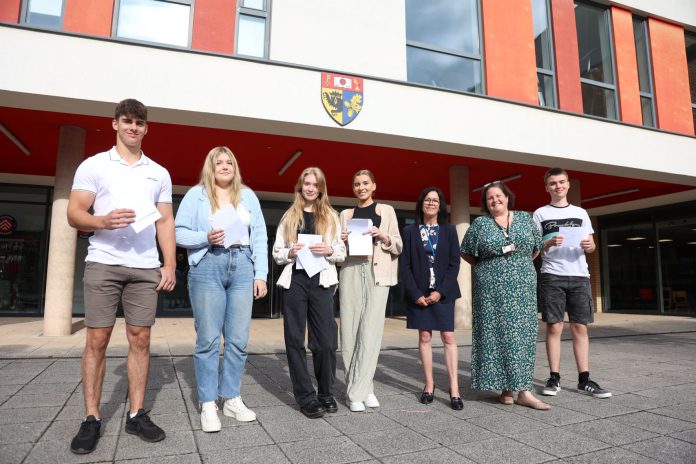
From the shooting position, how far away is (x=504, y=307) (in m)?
3.61


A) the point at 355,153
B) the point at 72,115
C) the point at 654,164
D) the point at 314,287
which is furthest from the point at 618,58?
the point at 72,115

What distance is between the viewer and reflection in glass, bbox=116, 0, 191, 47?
7262 mm

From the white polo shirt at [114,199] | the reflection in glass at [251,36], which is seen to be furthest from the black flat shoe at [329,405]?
the reflection in glass at [251,36]

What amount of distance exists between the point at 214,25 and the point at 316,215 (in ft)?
18.0

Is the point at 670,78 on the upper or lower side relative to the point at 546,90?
upper

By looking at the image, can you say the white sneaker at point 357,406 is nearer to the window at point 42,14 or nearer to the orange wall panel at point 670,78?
the window at point 42,14

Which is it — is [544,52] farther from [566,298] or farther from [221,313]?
[221,313]

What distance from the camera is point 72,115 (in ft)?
23.9

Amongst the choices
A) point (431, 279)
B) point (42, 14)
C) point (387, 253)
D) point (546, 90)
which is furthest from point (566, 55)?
point (42, 14)

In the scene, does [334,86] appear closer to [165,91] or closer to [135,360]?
[165,91]

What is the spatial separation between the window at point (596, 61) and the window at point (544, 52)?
0.85 meters

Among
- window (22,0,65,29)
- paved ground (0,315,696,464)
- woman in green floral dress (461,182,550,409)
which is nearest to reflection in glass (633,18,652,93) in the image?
paved ground (0,315,696,464)

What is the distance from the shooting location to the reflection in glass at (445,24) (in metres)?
8.85

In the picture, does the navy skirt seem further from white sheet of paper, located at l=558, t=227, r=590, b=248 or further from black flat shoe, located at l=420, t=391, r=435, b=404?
white sheet of paper, located at l=558, t=227, r=590, b=248
